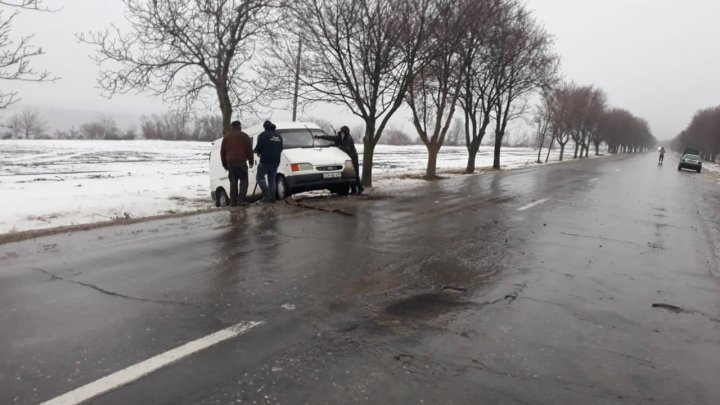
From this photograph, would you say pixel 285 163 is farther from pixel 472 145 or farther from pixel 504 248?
pixel 472 145

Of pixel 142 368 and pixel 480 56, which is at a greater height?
pixel 480 56

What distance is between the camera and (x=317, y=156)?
1183 centimetres

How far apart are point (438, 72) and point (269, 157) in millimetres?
10880

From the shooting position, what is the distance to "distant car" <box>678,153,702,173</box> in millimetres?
36438

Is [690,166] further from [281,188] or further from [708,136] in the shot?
[708,136]

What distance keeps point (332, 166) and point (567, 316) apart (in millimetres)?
8248

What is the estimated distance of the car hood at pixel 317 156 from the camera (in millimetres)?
11438

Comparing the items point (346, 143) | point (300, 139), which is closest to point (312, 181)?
point (300, 139)

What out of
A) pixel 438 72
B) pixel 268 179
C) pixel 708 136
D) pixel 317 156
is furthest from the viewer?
pixel 708 136

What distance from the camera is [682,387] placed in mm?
3113

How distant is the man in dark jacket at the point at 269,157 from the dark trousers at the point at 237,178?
330 mm

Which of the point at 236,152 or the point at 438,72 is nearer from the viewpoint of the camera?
the point at 236,152

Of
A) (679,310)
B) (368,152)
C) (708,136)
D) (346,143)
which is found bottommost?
(679,310)

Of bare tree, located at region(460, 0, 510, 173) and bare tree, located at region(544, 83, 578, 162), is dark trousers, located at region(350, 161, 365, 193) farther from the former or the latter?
bare tree, located at region(544, 83, 578, 162)
